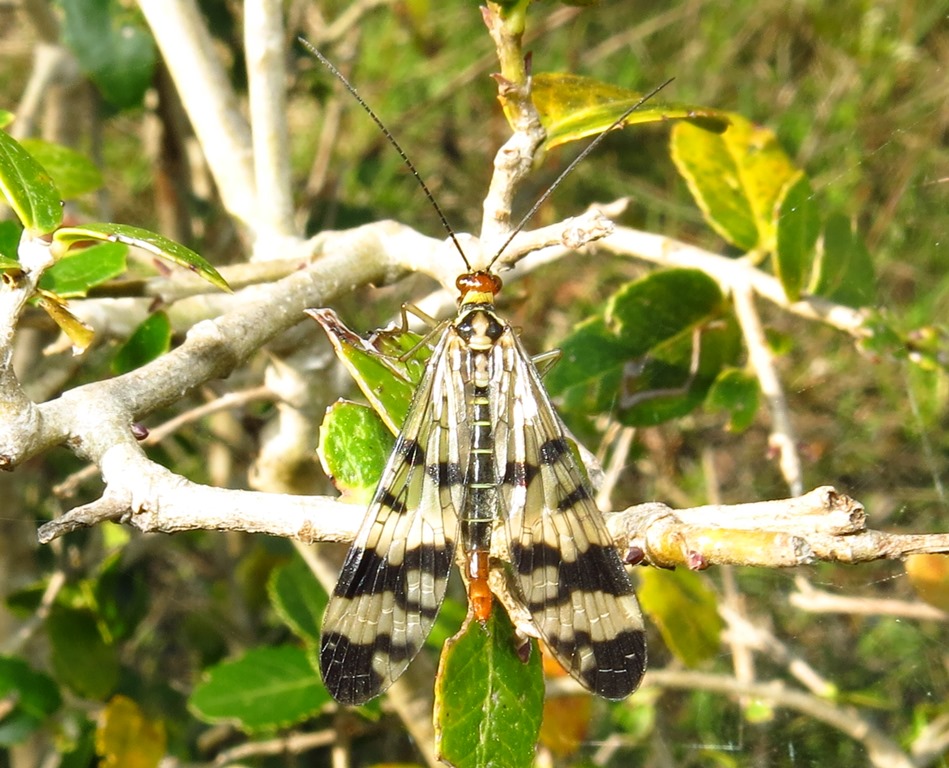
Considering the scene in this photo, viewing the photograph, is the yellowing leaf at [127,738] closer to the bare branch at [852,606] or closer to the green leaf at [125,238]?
the green leaf at [125,238]

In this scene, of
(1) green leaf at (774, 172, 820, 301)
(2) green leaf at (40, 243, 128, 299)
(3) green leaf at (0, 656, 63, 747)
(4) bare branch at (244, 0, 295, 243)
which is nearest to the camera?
(2) green leaf at (40, 243, 128, 299)

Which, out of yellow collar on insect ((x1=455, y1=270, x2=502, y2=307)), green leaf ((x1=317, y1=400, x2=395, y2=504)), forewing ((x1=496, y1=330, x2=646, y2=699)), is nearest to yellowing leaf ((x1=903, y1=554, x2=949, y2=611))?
forewing ((x1=496, y1=330, x2=646, y2=699))

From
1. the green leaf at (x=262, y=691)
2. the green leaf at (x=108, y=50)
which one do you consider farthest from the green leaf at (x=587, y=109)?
the green leaf at (x=108, y=50)

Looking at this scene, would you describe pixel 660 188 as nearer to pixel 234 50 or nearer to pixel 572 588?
pixel 234 50

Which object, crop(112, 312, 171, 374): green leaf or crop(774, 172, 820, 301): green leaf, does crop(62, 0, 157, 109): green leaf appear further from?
crop(774, 172, 820, 301): green leaf

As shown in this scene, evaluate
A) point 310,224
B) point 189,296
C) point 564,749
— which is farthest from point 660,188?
point 189,296

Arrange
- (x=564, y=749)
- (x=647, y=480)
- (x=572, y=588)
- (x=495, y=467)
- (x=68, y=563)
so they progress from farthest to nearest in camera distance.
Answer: (x=647, y=480), (x=68, y=563), (x=564, y=749), (x=495, y=467), (x=572, y=588)
